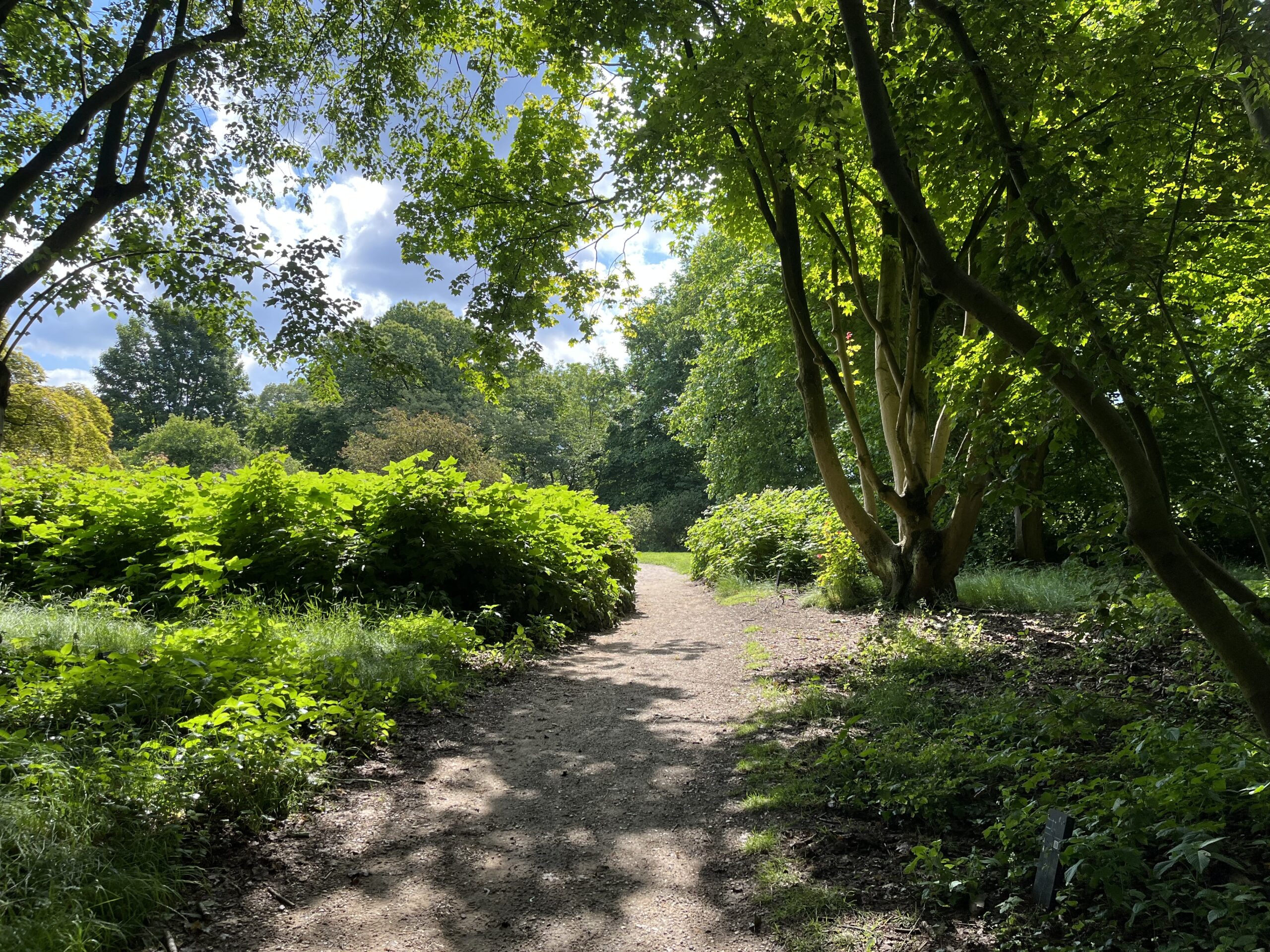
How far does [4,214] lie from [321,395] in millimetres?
3492

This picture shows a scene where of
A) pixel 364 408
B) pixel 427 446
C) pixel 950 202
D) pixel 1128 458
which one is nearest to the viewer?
pixel 1128 458

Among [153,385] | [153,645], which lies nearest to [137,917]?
[153,645]

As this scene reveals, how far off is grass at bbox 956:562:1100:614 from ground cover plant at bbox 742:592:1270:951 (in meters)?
3.69

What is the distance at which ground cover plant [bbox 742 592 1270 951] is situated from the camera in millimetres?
2246

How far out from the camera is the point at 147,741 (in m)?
3.52

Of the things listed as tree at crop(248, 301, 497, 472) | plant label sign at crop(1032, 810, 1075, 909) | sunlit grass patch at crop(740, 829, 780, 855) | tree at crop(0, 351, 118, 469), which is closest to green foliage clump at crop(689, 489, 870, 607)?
sunlit grass patch at crop(740, 829, 780, 855)

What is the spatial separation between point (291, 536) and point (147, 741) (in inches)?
167

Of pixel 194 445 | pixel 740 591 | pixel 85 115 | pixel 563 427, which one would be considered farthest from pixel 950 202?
pixel 194 445

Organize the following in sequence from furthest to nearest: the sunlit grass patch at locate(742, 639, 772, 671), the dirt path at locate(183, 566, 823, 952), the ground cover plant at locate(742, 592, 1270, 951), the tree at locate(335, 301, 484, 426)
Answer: the tree at locate(335, 301, 484, 426), the sunlit grass patch at locate(742, 639, 772, 671), the dirt path at locate(183, 566, 823, 952), the ground cover plant at locate(742, 592, 1270, 951)

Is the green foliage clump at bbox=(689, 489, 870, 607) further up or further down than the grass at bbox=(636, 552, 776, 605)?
further up

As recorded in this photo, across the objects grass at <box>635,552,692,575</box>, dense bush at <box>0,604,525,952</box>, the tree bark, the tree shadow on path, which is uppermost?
the tree bark

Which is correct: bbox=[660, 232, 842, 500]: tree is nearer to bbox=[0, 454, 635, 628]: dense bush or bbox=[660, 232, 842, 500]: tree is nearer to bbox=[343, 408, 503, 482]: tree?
bbox=[343, 408, 503, 482]: tree

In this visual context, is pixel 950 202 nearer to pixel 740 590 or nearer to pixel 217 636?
pixel 217 636

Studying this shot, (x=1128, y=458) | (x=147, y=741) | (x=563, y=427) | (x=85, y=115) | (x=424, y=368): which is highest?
(x=424, y=368)
